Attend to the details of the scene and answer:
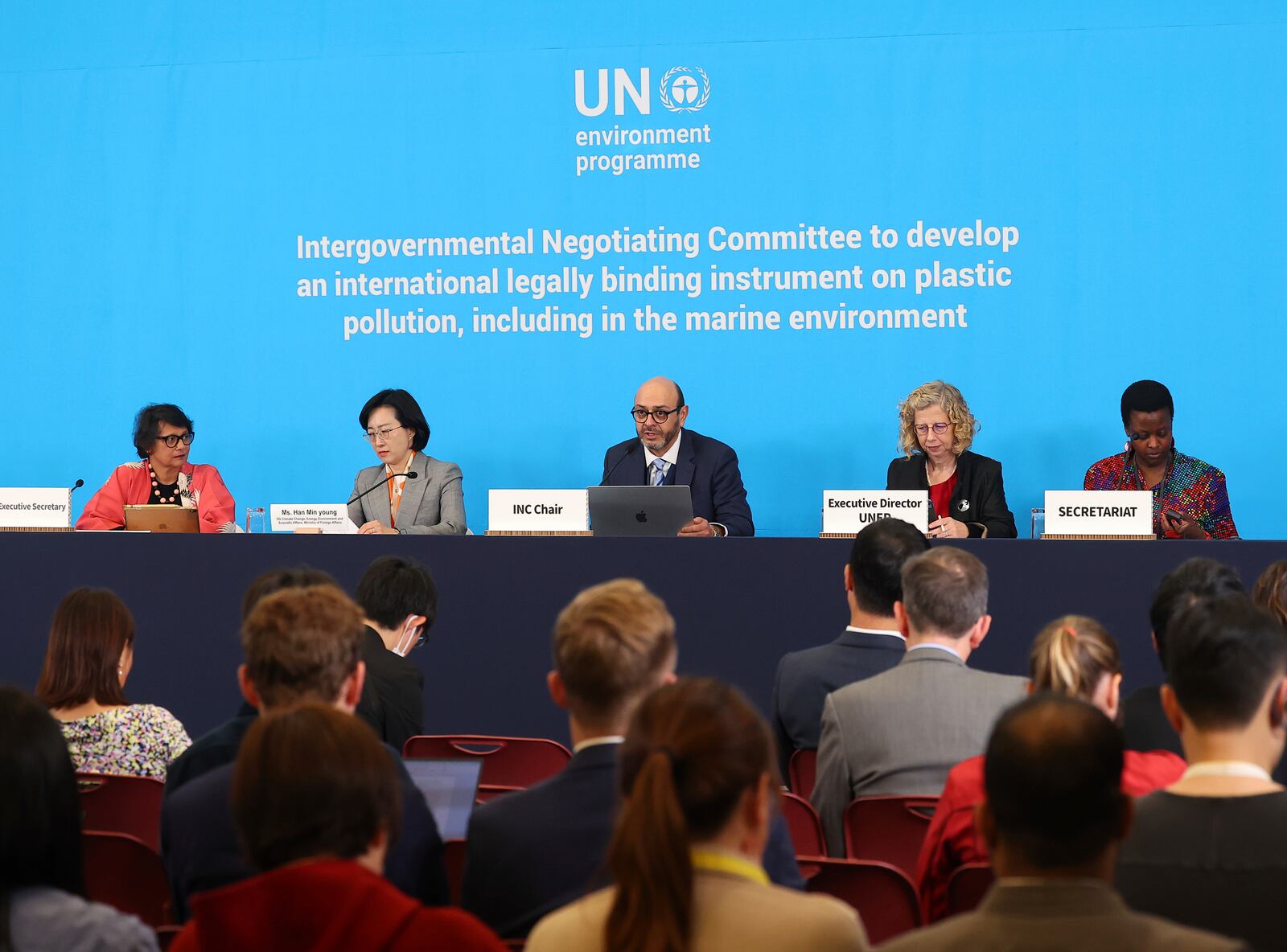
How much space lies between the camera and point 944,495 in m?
4.92

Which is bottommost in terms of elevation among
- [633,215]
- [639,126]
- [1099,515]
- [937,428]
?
[1099,515]

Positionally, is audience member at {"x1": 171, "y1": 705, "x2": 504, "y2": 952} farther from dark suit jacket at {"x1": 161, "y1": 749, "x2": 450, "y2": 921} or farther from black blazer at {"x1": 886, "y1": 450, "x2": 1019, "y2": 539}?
black blazer at {"x1": 886, "y1": 450, "x2": 1019, "y2": 539}

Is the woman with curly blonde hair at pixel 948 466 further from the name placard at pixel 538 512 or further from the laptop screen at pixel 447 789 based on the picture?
the laptop screen at pixel 447 789

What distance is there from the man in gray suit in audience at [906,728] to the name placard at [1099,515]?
1781 millimetres

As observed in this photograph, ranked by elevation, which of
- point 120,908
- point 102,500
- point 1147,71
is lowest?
point 120,908

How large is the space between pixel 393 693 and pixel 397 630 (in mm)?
346

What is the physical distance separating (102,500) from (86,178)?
194 cm

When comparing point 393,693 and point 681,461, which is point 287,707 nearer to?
point 393,693

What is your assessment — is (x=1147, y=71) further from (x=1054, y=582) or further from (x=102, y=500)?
(x=102, y=500)

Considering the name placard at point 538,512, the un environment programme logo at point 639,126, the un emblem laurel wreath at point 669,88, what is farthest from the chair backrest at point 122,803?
the un emblem laurel wreath at point 669,88

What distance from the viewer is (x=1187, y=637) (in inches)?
60.9

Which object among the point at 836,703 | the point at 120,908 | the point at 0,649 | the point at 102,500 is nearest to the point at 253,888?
the point at 120,908

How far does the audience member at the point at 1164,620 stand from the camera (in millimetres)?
2174

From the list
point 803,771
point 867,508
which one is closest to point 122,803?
point 803,771
